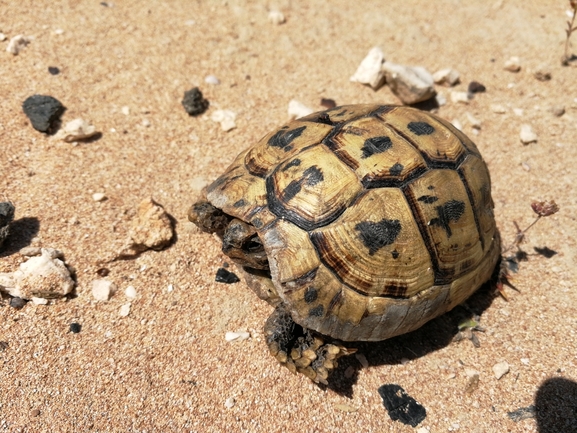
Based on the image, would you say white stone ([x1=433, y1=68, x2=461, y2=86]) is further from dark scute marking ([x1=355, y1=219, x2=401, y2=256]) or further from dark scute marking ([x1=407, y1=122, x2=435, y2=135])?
dark scute marking ([x1=355, y1=219, x2=401, y2=256])

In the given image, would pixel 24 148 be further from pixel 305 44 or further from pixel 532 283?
pixel 532 283

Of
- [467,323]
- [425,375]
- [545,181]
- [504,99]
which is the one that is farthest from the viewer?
[504,99]

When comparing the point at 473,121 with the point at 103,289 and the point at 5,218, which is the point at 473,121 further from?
the point at 5,218

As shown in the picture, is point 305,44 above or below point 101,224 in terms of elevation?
above

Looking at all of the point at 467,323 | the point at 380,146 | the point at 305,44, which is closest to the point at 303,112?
the point at 305,44

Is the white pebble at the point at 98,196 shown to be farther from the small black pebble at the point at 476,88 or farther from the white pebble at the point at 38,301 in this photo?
the small black pebble at the point at 476,88

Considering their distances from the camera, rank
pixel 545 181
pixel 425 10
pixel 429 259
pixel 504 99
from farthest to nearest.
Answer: pixel 425 10 < pixel 504 99 < pixel 545 181 < pixel 429 259

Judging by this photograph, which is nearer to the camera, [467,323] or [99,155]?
[467,323]
